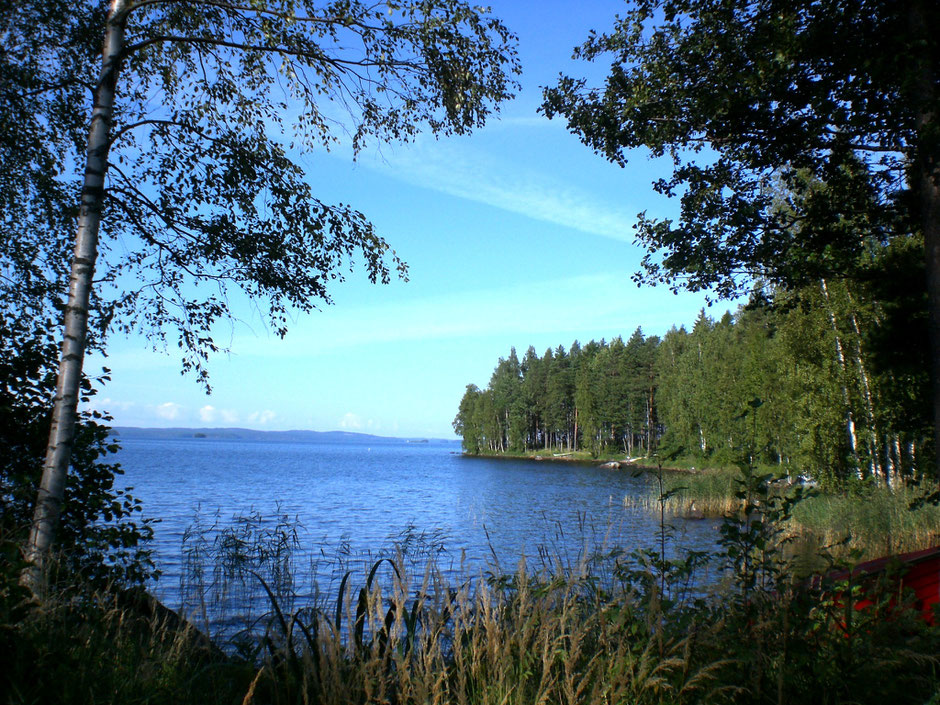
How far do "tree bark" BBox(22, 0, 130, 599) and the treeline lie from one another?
4456 mm

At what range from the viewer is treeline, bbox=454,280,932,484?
9938mm

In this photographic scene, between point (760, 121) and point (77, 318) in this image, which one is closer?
point (77, 318)

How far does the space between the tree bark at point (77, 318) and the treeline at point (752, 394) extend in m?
4.46

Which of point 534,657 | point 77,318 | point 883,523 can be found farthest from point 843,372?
point 77,318

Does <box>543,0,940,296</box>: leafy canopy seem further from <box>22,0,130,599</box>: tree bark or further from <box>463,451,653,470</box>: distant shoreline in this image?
<box>463,451,653,470</box>: distant shoreline

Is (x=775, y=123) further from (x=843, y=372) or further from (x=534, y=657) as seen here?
(x=843, y=372)

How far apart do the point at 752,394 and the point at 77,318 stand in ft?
104

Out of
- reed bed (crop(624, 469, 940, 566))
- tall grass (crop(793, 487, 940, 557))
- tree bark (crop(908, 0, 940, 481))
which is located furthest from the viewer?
tall grass (crop(793, 487, 940, 557))

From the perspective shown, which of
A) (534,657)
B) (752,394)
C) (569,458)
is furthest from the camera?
(569,458)

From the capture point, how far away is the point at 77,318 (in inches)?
207

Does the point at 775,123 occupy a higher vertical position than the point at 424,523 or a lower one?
higher

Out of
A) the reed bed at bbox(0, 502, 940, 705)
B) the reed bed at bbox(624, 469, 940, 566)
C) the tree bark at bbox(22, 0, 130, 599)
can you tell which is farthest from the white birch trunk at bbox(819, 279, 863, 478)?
the tree bark at bbox(22, 0, 130, 599)

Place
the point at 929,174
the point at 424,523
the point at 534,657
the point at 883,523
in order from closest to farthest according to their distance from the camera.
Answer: the point at 534,657, the point at 929,174, the point at 883,523, the point at 424,523

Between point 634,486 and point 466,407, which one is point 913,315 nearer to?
point 634,486
